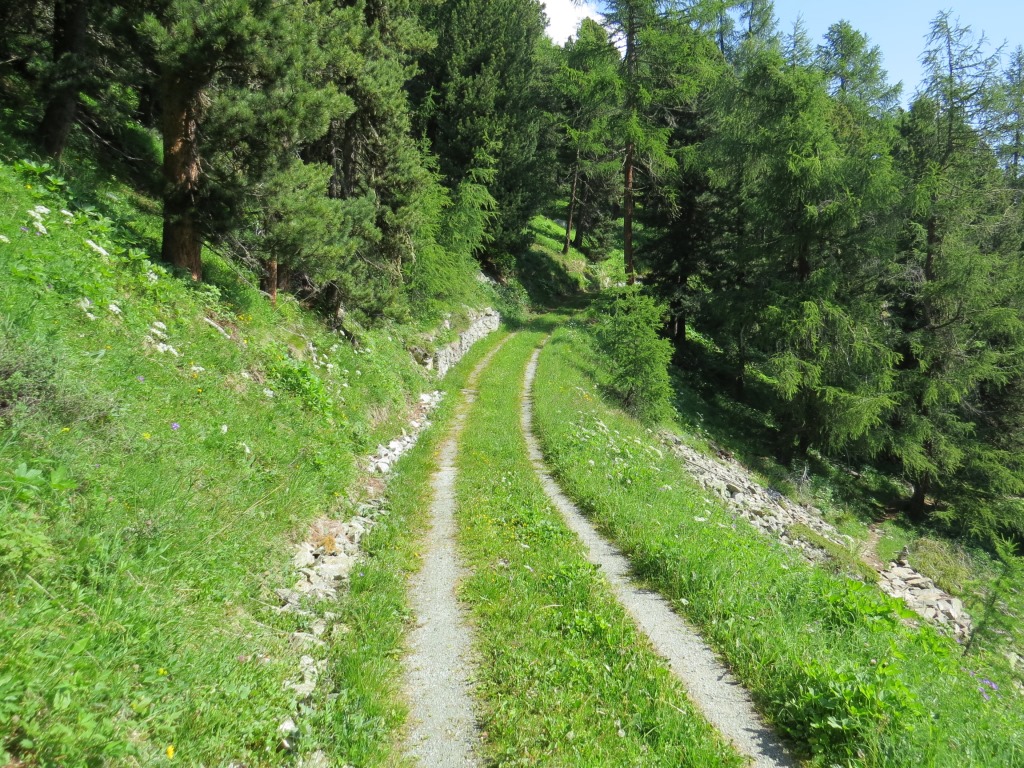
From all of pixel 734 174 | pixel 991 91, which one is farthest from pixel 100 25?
pixel 991 91

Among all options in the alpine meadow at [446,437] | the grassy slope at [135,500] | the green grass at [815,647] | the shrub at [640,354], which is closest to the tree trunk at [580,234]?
the alpine meadow at [446,437]

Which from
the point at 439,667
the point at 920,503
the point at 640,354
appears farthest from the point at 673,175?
the point at 439,667

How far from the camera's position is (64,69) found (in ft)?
26.5

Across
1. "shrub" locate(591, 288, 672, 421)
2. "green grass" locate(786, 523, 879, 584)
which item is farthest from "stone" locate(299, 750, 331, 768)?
"shrub" locate(591, 288, 672, 421)

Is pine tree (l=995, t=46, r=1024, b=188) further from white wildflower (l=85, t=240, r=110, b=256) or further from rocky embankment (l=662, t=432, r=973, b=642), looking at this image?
white wildflower (l=85, t=240, r=110, b=256)

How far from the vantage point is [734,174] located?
2397cm

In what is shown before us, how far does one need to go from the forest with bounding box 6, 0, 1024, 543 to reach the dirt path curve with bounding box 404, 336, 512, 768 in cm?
661

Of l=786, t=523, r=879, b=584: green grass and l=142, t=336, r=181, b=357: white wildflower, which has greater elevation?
l=142, t=336, r=181, b=357: white wildflower

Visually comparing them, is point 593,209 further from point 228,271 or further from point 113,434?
point 113,434

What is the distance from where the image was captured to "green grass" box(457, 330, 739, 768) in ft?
13.3

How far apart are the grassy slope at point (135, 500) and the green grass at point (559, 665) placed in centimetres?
124

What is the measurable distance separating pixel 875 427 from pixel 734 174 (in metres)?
12.7

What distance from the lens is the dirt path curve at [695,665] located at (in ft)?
14.1

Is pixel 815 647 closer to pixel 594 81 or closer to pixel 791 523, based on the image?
pixel 791 523
